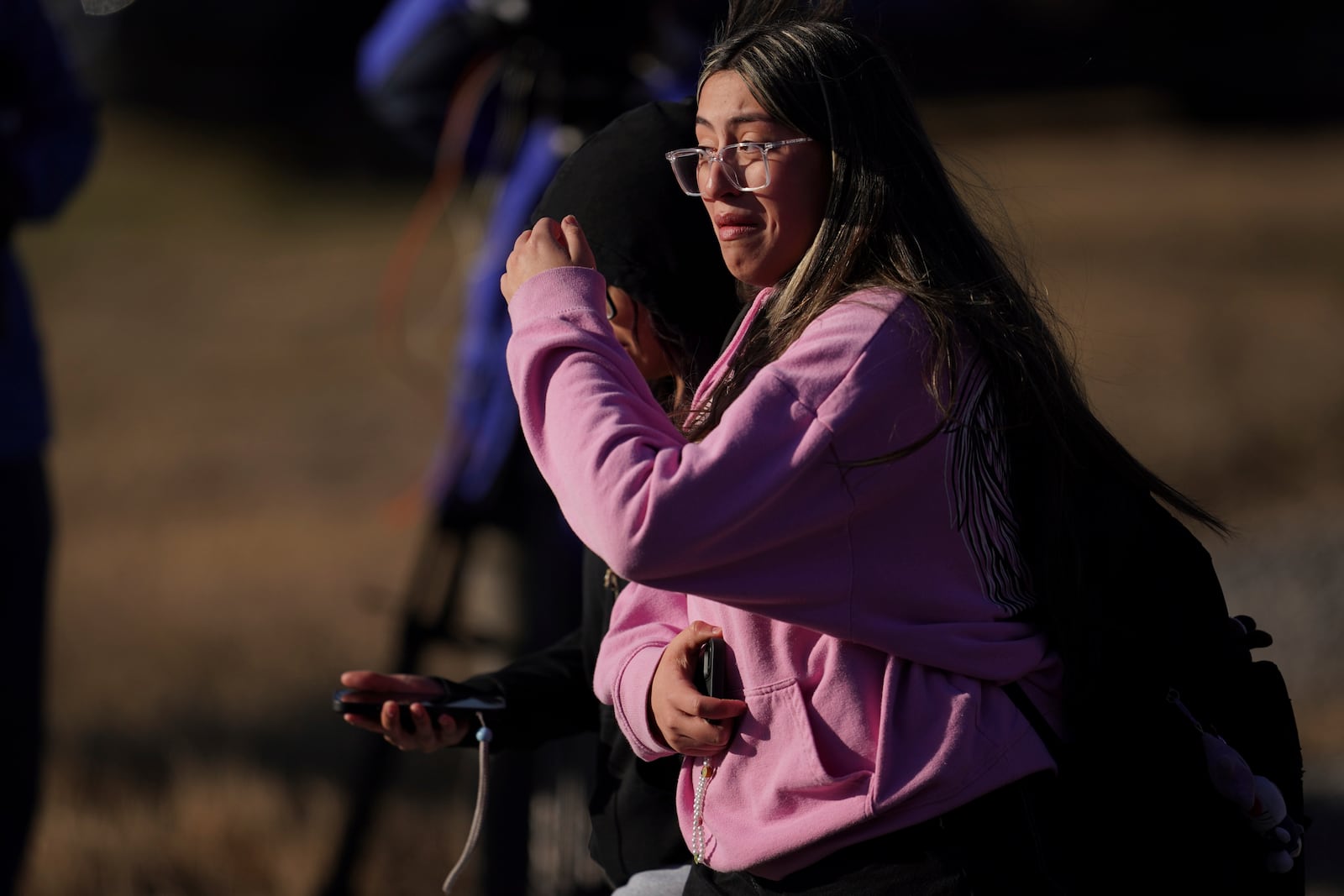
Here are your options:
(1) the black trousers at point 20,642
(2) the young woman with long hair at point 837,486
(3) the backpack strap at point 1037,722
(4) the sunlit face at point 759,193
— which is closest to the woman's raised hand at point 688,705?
(2) the young woman with long hair at point 837,486

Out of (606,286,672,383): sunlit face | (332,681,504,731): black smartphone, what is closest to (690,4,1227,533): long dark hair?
(606,286,672,383): sunlit face

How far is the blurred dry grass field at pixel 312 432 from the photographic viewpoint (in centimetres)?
358

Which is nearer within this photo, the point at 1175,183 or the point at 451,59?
the point at 451,59

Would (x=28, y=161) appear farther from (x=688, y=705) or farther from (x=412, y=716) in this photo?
(x=688, y=705)

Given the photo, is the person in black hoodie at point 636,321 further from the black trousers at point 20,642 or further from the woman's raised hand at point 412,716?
the black trousers at point 20,642

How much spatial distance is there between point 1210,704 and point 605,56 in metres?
1.80

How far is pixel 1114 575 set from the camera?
1.44 m

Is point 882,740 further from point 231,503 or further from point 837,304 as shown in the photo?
point 231,503

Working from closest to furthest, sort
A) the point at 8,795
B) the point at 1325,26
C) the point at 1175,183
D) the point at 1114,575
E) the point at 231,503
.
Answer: the point at 1114,575, the point at 8,795, the point at 231,503, the point at 1175,183, the point at 1325,26

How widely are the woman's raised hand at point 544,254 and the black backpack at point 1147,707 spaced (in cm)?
50

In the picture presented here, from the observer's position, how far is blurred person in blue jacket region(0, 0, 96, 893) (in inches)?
97.1

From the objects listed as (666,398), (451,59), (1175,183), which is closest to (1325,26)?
(1175,183)

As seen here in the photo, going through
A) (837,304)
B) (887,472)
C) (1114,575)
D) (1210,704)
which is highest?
(837,304)

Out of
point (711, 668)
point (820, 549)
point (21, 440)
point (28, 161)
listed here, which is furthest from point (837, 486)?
point (28, 161)
